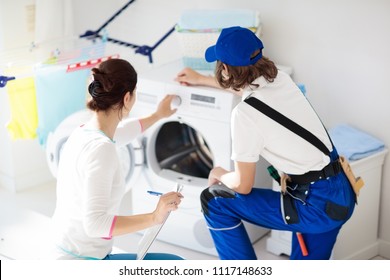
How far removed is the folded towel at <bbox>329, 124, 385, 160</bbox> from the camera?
328 centimetres

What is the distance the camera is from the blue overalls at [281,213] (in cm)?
272

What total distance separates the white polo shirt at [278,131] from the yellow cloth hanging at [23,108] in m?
1.48

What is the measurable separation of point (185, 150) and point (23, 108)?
36.9 inches

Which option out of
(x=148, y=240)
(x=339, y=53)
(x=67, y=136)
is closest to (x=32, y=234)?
(x=67, y=136)

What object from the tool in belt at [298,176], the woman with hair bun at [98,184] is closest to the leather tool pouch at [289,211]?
the tool in belt at [298,176]

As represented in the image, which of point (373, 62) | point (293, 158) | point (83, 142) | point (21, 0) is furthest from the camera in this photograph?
point (21, 0)

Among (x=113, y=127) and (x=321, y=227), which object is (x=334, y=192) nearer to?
(x=321, y=227)

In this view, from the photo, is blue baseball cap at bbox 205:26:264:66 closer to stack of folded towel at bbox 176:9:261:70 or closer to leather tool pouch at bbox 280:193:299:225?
leather tool pouch at bbox 280:193:299:225

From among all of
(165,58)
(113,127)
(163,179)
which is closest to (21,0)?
(165,58)

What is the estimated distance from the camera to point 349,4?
341 centimetres

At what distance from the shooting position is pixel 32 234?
371cm

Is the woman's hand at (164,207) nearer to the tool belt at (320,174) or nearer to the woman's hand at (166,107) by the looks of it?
the tool belt at (320,174)

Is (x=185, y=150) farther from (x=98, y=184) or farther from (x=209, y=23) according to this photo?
(x=98, y=184)

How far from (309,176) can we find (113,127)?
0.80 metres
